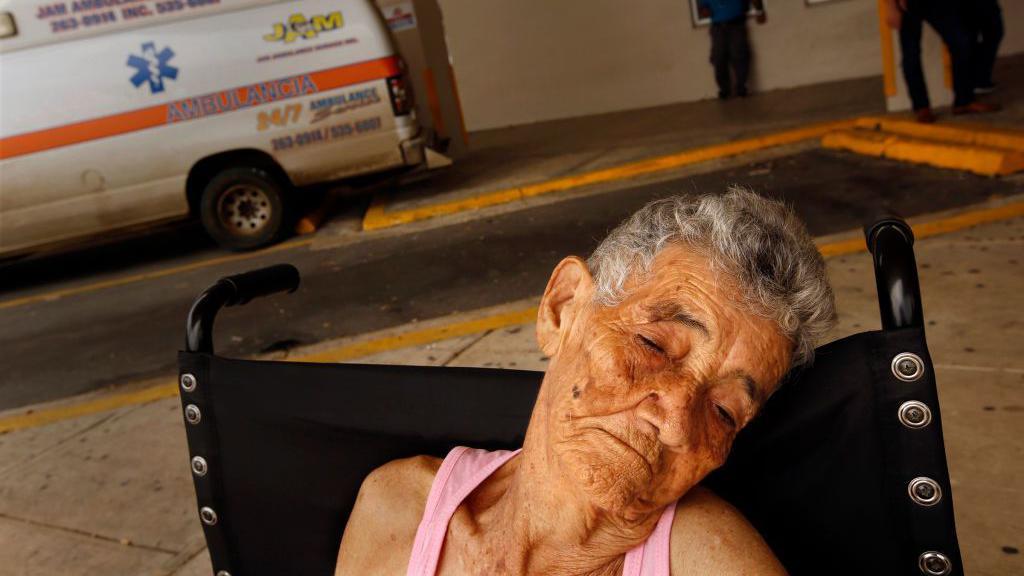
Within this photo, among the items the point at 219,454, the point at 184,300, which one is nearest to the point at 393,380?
the point at 219,454

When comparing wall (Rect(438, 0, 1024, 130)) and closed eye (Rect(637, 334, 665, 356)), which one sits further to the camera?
wall (Rect(438, 0, 1024, 130))

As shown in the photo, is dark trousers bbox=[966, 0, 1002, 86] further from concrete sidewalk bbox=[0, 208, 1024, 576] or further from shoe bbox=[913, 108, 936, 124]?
concrete sidewalk bbox=[0, 208, 1024, 576]

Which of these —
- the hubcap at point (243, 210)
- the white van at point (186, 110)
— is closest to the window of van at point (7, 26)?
the white van at point (186, 110)

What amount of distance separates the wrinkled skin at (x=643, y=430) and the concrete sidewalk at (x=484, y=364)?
1127mm

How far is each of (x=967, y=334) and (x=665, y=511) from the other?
94.9 inches

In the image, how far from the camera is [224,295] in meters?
1.92

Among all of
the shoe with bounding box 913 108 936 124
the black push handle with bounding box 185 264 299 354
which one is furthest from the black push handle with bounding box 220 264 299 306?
the shoe with bounding box 913 108 936 124

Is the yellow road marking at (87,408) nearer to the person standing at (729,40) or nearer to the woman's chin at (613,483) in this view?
the woman's chin at (613,483)

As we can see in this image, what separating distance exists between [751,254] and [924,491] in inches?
15.8

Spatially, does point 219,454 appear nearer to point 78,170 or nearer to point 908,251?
point 908,251

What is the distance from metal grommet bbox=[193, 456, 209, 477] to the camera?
5.97 feet

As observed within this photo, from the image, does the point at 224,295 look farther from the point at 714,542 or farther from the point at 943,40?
the point at 943,40

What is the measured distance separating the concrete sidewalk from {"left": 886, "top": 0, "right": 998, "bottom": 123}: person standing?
3178 mm

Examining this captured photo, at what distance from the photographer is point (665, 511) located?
1.31m
